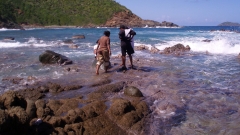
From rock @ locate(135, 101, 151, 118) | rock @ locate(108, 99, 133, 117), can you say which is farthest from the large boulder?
rock @ locate(108, 99, 133, 117)

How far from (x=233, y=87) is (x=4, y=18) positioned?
2595 inches

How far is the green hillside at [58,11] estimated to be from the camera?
69.5 metres

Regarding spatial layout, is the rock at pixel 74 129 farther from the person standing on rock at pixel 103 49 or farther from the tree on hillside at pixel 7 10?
the tree on hillside at pixel 7 10

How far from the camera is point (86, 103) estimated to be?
5.40 m

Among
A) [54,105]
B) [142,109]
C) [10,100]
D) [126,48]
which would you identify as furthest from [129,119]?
[126,48]

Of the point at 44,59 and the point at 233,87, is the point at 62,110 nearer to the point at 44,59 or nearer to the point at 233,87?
the point at 233,87

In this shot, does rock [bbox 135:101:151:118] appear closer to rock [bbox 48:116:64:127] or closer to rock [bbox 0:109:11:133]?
rock [bbox 48:116:64:127]

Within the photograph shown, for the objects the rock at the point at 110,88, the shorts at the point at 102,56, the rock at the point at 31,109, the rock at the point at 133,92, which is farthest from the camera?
the shorts at the point at 102,56

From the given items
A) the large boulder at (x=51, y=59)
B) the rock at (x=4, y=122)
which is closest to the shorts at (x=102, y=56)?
the large boulder at (x=51, y=59)

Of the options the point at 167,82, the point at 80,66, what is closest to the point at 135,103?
the point at 167,82

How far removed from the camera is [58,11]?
3051 inches

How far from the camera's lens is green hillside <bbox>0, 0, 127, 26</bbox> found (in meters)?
69.5

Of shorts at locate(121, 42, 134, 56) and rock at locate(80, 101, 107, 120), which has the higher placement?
shorts at locate(121, 42, 134, 56)

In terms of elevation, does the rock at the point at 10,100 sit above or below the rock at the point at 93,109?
above
